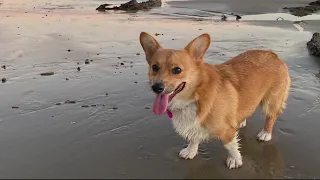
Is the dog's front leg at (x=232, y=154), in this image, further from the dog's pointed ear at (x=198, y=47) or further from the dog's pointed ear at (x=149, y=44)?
the dog's pointed ear at (x=149, y=44)

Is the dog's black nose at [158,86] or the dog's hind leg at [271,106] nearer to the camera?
the dog's black nose at [158,86]

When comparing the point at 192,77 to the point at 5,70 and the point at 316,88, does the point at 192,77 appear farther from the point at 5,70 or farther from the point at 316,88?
the point at 5,70

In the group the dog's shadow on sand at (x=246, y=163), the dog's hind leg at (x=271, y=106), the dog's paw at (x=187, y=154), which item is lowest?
the dog's shadow on sand at (x=246, y=163)

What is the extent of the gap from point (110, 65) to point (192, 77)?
12.0 ft

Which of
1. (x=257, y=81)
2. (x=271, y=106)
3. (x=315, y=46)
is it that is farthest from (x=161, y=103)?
(x=315, y=46)

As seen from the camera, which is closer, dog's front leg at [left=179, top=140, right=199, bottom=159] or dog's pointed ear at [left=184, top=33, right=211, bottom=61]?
dog's pointed ear at [left=184, top=33, right=211, bottom=61]

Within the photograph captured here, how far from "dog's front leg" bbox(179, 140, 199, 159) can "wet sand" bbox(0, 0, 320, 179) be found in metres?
0.06

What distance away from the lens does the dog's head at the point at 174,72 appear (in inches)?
130

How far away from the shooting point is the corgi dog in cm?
337

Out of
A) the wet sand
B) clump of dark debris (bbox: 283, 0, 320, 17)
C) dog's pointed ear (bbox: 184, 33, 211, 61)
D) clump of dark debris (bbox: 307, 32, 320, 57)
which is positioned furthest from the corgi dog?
clump of dark debris (bbox: 283, 0, 320, 17)

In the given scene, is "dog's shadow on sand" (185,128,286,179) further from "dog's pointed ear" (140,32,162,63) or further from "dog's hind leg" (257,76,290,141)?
"dog's pointed ear" (140,32,162,63)

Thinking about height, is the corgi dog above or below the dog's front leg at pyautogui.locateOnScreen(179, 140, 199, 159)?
above

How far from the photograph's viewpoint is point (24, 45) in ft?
28.0

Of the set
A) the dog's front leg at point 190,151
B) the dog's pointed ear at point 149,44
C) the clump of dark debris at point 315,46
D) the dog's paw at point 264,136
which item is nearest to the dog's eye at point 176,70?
the dog's pointed ear at point 149,44
